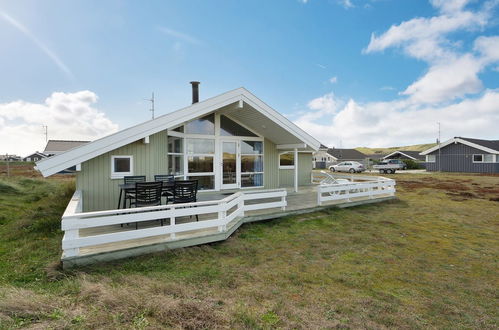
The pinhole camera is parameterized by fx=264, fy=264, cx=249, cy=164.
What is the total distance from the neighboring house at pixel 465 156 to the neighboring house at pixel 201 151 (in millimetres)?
30030

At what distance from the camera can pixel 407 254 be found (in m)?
5.57

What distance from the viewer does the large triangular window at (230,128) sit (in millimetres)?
10031

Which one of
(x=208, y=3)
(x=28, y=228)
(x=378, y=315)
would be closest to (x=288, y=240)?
(x=378, y=315)

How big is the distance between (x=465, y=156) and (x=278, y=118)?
33485mm

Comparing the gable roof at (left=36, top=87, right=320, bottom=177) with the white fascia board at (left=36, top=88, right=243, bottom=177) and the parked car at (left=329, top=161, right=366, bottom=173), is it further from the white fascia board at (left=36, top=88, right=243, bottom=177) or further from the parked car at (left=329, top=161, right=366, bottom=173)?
the parked car at (left=329, top=161, right=366, bottom=173)

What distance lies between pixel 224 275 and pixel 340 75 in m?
17.6

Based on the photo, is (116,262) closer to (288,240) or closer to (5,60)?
(288,240)

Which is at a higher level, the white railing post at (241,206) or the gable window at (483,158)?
the gable window at (483,158)

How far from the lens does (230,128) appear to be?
403 inches

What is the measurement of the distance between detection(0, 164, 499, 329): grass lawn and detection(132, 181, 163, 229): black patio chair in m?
1.70

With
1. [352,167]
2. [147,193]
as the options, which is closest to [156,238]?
[147,193]

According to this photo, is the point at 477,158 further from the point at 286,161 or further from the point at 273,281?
the point at 273,281

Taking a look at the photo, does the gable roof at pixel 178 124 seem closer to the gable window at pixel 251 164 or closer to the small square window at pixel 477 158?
the gable window at pixel 251 164

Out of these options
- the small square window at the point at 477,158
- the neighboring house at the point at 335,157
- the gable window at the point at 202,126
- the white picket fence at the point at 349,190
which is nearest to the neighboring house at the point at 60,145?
the gable window at the point at 202,126
